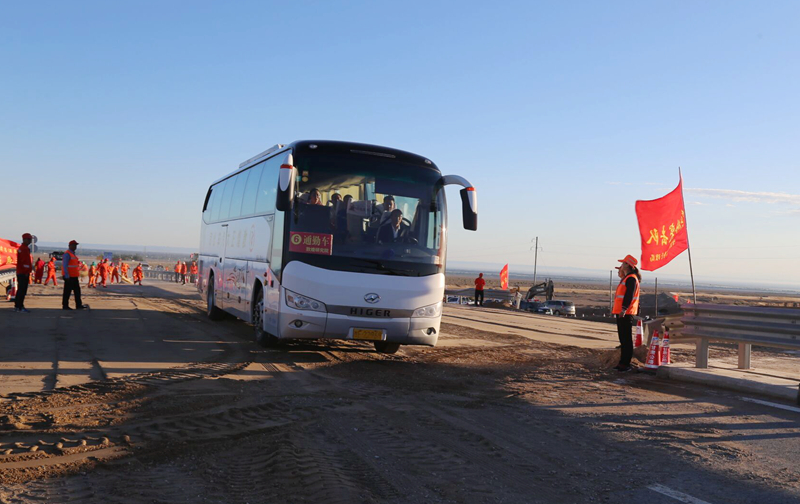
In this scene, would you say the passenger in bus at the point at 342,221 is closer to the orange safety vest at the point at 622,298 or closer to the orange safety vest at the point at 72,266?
the orange safety vest at the point at 622,298

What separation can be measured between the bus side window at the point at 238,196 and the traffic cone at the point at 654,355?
8.93m

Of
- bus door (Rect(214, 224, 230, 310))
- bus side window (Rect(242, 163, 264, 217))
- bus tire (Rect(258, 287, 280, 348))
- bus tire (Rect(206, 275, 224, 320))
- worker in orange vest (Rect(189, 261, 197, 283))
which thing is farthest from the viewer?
worker in orange vest (Rect(189, 261, 197, 283))

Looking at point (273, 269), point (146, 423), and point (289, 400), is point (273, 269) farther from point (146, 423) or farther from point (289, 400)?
point (146, 423)

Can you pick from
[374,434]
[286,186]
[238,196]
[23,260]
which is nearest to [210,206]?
[238,196]

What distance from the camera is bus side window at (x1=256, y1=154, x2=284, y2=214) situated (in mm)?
12555

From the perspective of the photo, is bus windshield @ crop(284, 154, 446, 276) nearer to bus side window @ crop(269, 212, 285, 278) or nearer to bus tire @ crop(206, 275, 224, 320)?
bus side window @ crop(269, 212, 285, 278)

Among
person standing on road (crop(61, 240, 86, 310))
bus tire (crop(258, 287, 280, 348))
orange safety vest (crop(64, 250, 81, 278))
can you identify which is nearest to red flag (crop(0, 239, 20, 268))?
person standing on road (crop(61, 240, 86, 310))

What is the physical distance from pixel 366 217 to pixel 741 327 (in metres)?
5.96

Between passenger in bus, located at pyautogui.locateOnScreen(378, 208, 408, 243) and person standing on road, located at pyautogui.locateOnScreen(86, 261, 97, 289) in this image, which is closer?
passenger in bus, located at pyautogui.locateOnScreen(378, 208, 408, 243)

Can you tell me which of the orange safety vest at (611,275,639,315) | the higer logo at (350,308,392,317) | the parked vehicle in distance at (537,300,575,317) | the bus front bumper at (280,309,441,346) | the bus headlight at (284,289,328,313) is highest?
the orange safety vest at (611,275,639,315)

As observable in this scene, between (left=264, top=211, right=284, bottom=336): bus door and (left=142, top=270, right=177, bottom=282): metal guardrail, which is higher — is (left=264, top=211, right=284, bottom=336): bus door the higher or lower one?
the higher one

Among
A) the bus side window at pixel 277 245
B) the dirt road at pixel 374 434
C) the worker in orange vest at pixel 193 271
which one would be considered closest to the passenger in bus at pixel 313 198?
the bus side window at pixel 277 245

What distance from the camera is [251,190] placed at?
1477cm

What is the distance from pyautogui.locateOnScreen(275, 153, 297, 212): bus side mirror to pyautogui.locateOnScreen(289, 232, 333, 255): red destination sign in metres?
0.47
